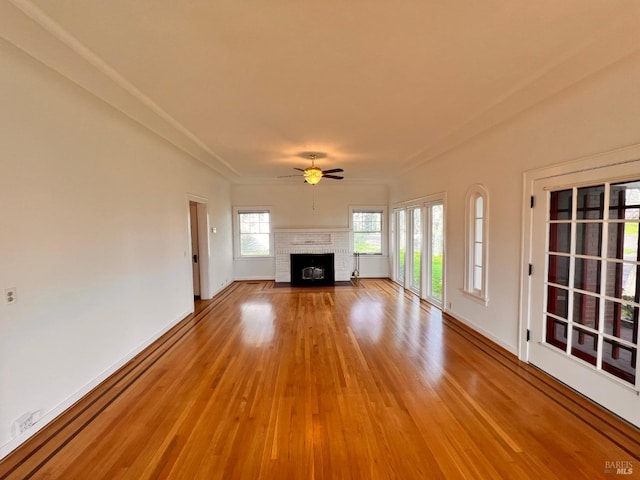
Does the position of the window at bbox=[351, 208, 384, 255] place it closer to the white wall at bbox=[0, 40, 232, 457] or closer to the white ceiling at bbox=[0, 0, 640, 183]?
the white ceiling at bbox=[0, 0, 640, 183]

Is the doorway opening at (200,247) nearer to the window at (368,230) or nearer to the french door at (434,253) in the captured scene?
the window at (368,230)

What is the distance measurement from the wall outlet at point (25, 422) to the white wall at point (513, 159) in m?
4.55

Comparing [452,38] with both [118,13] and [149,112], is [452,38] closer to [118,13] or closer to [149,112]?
[118,13]

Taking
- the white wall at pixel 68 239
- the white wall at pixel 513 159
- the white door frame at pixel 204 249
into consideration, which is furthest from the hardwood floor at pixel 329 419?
the white door frame at pixel 204 249

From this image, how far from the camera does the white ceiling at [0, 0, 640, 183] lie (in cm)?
168

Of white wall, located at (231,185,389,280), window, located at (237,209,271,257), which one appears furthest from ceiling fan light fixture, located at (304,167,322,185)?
window, located at (237,209,271,257)

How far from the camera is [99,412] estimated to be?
2363 mm

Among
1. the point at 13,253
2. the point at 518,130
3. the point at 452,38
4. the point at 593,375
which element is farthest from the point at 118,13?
the point at 593,375

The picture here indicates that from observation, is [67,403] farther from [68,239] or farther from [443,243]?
[443,243]

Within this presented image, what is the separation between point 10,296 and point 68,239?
0.63 m

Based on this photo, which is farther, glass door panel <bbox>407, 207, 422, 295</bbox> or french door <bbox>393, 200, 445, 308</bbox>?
glass door panel <bbox>407, 207, 422, 295</bbox>

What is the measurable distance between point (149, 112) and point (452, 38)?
2.99 metres

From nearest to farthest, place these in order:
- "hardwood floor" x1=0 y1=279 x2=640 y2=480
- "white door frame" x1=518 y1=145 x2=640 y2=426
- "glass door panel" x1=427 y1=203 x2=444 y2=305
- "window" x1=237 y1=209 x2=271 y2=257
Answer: "hardwood floor" x1=0 y1=279 x2=640 y2=480, "white door frame" x1=518 y1=145 x2=640 y2=426, "glass door panel" x1=427 y1=203 x2=444 y2=305, "window" x1=237 y1=209 x2=271 y2=257

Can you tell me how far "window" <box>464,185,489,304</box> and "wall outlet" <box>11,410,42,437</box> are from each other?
472 centimetres
